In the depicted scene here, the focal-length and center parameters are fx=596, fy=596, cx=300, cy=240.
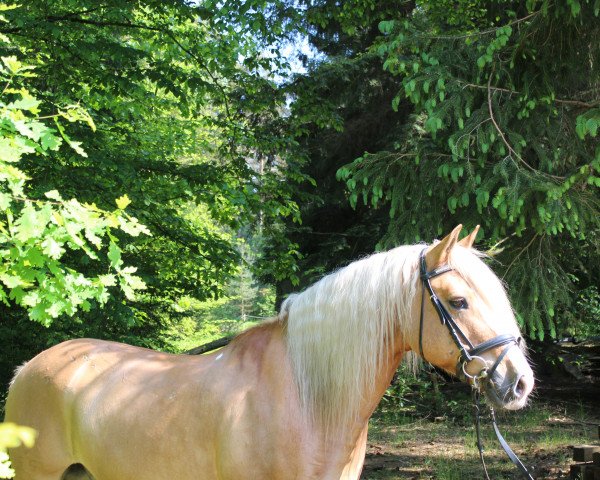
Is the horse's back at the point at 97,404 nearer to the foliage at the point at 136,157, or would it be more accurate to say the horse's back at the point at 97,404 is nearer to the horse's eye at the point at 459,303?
the horse's eye at the point at 459,303

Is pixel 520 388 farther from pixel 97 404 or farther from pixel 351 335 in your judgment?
pixel 97 404

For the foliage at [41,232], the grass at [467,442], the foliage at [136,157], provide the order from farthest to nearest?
the grass at [467,442]
the foliage at [136,157]
the foliage at [41,232]

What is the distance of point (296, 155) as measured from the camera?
8.62m

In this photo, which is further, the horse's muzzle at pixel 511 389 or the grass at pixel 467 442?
the grass at pixel 467 442

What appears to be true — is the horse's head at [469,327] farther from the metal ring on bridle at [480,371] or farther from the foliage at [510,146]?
the foliage at [510,146]

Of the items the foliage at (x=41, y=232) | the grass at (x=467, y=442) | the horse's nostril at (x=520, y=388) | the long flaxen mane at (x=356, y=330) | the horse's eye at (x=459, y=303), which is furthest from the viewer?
the grass at (x=467, y=442)

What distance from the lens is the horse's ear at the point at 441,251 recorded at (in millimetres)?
2854


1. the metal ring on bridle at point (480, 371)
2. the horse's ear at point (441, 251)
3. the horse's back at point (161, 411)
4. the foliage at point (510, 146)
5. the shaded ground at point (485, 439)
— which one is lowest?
the shaded ground at point (485, 439)

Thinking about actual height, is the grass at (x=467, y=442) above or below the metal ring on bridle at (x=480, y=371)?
below

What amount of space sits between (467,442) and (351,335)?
19.8ft

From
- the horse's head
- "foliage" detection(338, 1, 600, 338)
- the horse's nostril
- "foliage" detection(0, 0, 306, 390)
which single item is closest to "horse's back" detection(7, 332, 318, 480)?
the horse's head

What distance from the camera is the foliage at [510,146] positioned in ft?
14.5

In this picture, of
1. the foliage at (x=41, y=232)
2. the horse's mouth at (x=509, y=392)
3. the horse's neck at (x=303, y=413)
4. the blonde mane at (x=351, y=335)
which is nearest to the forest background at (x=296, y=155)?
the foliage at (x=41, y=232)

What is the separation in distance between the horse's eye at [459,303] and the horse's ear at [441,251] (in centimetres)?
20
